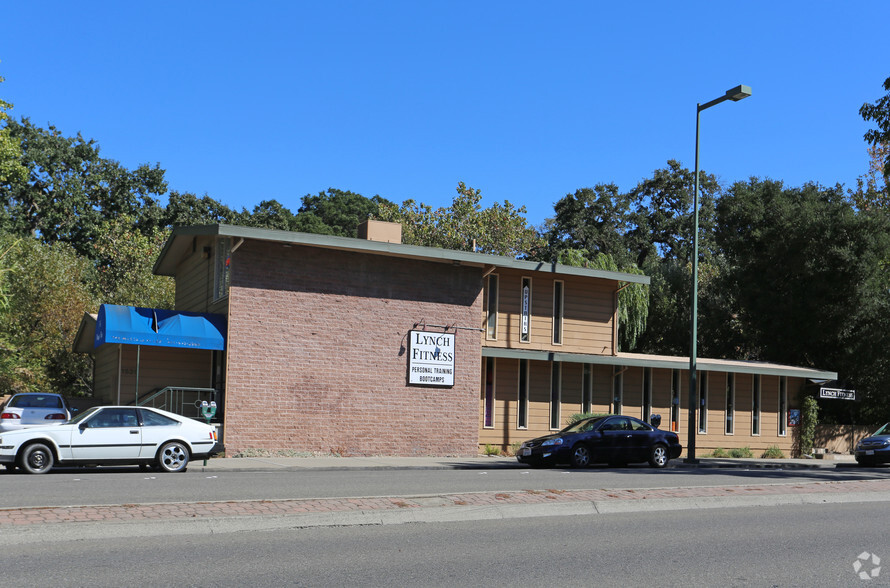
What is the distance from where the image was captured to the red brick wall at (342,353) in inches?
922

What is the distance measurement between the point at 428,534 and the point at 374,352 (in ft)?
50.7

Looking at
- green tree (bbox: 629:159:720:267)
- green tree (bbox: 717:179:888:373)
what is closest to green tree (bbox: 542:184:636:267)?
green tree (bbox: 629:159:720:267)

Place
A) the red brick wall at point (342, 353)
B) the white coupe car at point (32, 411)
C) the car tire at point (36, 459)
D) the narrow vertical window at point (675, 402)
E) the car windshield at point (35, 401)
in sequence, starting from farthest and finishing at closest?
the narrow vertical window at point (675, 402)
the red brick wall at point (342, 353)
the car windshield at point (35, 401)
the white coupe car at point (32, 411)
the car tire at point (36, 459)

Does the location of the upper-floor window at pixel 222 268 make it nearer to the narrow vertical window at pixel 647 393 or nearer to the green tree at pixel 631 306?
the narrow vertical window at pixel 647 393

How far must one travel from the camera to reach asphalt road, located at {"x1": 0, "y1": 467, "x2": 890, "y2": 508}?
12336 millimetres

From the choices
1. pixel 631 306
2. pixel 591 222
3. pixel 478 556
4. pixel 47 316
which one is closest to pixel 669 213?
pixel 591 222

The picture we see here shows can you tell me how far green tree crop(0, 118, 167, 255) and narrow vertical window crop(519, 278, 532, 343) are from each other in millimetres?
34444

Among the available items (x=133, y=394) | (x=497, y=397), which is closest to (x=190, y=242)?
(x=133, y=394)

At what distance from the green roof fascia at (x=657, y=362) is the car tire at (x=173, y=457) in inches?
424

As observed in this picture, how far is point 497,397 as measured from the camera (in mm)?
27797

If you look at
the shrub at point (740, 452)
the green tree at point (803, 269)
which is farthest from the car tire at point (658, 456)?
the green tree at point (803, 269)

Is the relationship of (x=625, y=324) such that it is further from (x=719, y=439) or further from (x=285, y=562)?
(x=285, y=562)

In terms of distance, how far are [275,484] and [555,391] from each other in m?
15.3

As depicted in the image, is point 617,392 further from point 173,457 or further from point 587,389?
point 173,457
